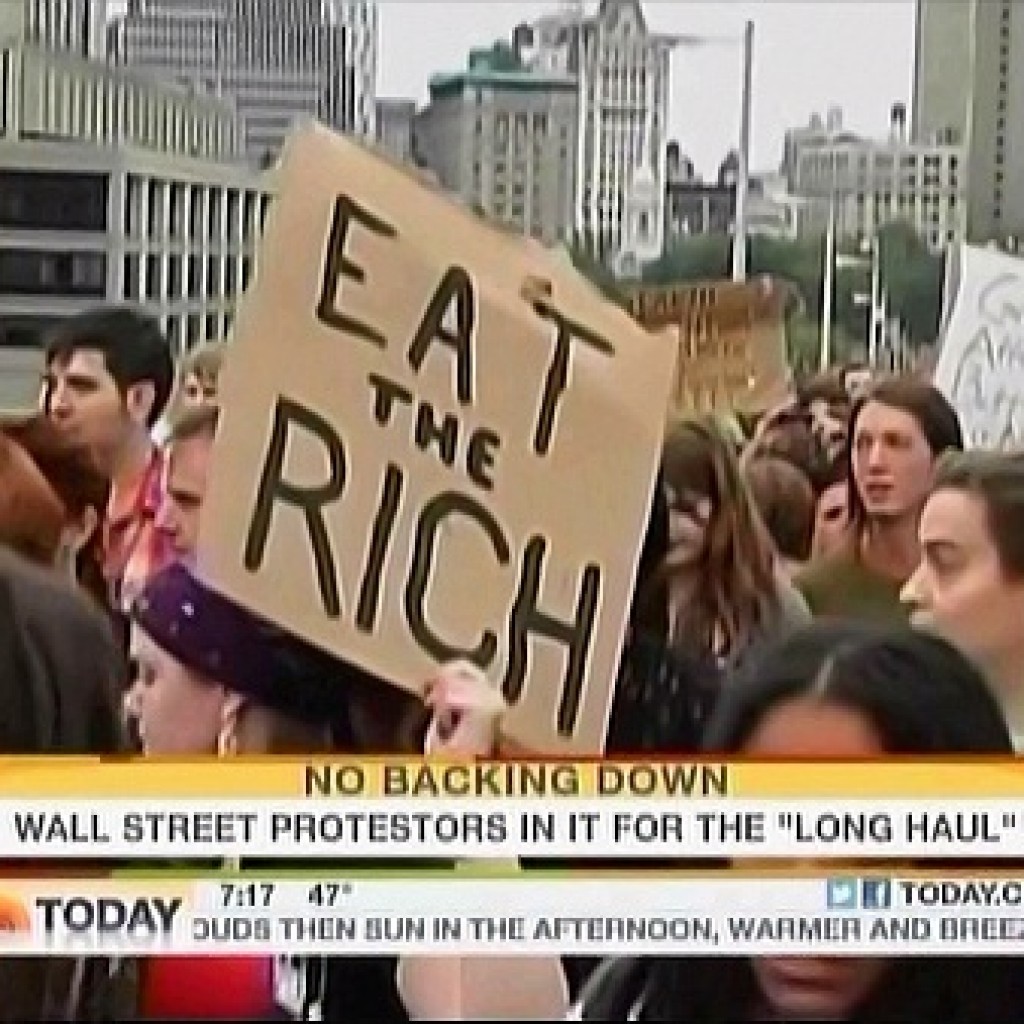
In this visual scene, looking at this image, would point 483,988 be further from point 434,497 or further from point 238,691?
point 434,497

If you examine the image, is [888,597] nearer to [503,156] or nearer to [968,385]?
[968,385]

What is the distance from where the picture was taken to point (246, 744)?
2.70m

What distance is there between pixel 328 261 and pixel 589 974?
95cm

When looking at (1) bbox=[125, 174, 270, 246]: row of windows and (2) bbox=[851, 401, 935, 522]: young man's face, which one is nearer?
(1) bbox=[125, 174, 270, 246]: row of windows

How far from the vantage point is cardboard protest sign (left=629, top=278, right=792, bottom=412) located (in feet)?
8.84

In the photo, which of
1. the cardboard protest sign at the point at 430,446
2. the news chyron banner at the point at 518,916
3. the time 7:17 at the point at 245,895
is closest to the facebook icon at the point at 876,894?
the news chyron banner at the point at 518,916

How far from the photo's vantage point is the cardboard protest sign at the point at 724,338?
2695 mm

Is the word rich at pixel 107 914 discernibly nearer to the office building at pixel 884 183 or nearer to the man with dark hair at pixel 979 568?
the man with dark hair at pixel 979 568

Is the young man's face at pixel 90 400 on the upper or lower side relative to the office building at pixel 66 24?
lower

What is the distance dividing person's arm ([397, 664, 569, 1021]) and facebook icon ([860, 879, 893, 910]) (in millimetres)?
A: 392

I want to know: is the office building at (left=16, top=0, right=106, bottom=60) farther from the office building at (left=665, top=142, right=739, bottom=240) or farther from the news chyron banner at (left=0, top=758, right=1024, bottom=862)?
the news chyron banner at (left=0, top=758, right=1024, bottom=862)

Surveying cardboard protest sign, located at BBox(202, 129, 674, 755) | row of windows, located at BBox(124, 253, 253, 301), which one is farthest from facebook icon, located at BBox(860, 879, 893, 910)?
row of windows, located at BBox(124, 253, 253, 301)

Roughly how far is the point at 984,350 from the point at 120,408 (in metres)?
1.07

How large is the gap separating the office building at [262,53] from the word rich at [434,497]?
0.40ft
